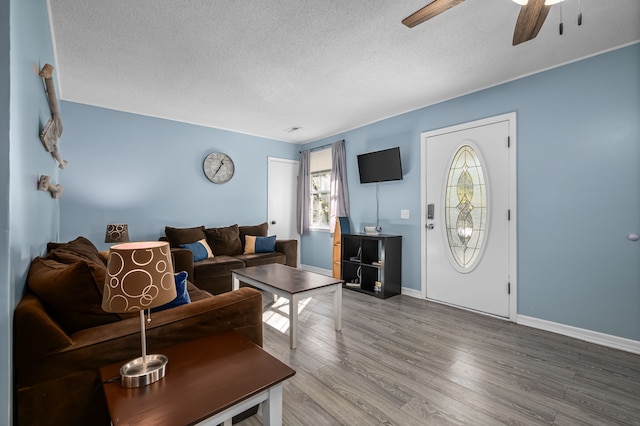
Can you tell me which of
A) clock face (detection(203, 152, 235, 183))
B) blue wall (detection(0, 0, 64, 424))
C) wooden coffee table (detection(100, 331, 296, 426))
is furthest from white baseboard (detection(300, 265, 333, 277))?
blue wall (detection(0, 0, 64, 424))

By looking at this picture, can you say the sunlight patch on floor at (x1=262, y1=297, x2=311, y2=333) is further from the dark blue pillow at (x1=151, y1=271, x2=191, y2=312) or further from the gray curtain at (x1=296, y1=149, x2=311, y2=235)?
the gray curtain at (x1=296, y1=149, x2=311, y2=235)

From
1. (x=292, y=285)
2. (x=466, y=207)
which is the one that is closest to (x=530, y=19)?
(x=466, y=207)

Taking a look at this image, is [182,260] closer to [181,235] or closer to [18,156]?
[181,235]

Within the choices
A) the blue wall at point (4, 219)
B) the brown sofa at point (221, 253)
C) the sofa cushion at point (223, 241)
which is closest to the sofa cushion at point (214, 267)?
the brown sofa at point (221, 253)

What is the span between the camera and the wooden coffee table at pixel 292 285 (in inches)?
96.0

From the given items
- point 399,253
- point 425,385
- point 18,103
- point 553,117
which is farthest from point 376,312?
point 18,103

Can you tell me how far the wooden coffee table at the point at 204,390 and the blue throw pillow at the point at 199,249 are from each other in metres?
2.81

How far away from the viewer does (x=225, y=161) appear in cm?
488

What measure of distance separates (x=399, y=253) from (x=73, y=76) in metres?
4.35

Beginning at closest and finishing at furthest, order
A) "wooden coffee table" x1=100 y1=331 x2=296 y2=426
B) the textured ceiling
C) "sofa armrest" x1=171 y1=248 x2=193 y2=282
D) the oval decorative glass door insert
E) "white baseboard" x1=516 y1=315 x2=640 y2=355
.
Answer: "wooden coffee table" x1=100 y1=331 x2=296 y2=426, the textured ceiling, "white baseboard" x1=516 y1=315 x2=640 y2=355, the oval decorative glass door insert, "sofa armrest" x1=171 y1=248 x2=193 y2=282

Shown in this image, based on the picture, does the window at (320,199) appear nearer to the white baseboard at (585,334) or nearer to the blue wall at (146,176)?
the blue wall at (146,176)

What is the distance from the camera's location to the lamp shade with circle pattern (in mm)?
1007

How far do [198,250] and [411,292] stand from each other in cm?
303

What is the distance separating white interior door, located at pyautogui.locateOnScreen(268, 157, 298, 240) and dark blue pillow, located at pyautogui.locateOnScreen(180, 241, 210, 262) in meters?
1.58
